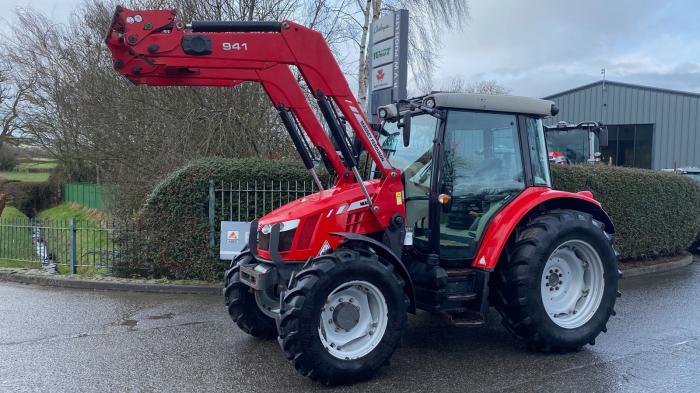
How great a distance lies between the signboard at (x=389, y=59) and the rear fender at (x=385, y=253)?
4139 millimetres

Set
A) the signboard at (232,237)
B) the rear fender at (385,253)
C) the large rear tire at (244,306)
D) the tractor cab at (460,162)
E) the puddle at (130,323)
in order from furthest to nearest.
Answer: the signboard at (232,237) < the puddle at (130,323) < the large rear tire at (244,306) < the tractor cab at (460,162) < the rear fender at (385,253)

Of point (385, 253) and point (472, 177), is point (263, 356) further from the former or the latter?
point (472, 177)

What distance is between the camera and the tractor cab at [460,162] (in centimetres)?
534

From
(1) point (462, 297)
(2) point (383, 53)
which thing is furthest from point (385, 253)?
(2) point (383, 53)

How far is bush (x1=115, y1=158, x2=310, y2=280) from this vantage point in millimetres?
8633

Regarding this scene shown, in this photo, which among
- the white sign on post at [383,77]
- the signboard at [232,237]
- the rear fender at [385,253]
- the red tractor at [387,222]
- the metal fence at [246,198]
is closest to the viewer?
the red tractor at [387,222]

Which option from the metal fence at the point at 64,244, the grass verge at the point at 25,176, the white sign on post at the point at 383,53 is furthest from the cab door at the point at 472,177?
the grass verge at the point at 25,176

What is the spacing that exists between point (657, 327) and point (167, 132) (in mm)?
10498

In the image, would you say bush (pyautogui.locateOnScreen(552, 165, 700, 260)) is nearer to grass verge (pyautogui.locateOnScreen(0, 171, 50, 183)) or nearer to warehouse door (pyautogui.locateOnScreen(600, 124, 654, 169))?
warehouse door (pyautogui.locateOnScreen(600, 124, 654, 169))

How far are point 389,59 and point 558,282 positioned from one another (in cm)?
483

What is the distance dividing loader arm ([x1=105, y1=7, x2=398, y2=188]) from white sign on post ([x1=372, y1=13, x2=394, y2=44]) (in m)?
4.53

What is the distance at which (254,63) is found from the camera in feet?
15.4

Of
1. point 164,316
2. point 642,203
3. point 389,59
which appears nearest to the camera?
point 164,316

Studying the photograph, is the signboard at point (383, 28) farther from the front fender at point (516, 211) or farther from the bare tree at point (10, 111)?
the bare tree at point (10, 111)
